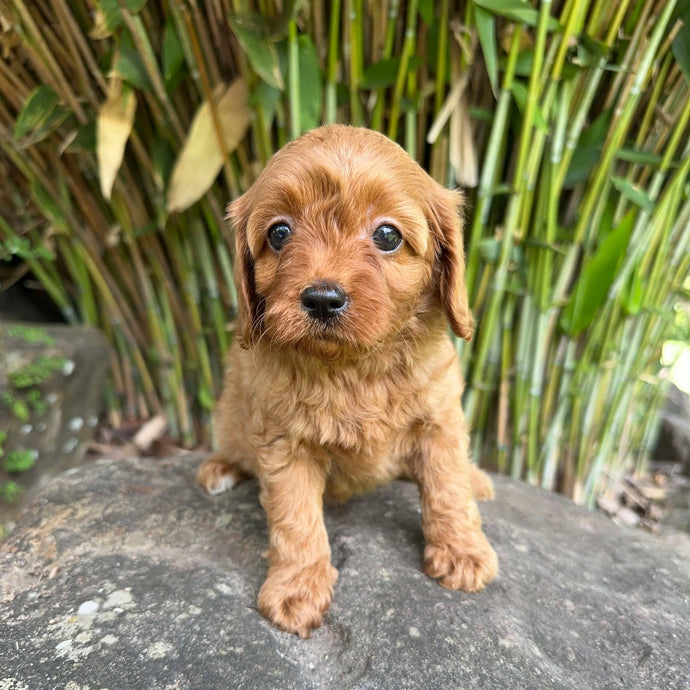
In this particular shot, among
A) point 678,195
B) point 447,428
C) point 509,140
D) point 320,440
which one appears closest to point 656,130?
point 678,195

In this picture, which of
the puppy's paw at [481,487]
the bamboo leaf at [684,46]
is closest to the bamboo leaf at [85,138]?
the puppy's paw at [481,487]

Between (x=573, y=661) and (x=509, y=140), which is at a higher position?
(x=509, y=140)

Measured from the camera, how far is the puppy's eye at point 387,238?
67.4 inches

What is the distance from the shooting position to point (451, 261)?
1911mm

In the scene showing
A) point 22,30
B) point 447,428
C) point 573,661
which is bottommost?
point 573,661

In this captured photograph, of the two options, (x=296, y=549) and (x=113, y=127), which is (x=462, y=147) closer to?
(x=113, y=127)

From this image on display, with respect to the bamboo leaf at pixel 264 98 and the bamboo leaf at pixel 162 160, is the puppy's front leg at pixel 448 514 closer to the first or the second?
the bamboo leaf at pixel 264 98

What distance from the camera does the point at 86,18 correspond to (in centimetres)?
271

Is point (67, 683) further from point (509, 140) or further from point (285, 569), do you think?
point (509, 140)

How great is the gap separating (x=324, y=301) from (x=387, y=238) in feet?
1.08

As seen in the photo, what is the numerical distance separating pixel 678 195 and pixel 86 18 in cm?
286

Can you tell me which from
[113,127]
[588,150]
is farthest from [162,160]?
[588,150]

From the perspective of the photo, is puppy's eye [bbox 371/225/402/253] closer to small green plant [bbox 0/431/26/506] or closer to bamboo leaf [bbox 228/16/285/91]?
bamboo leaf [bbox 228/16/285/91]

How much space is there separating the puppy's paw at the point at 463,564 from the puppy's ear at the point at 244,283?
97 cm
